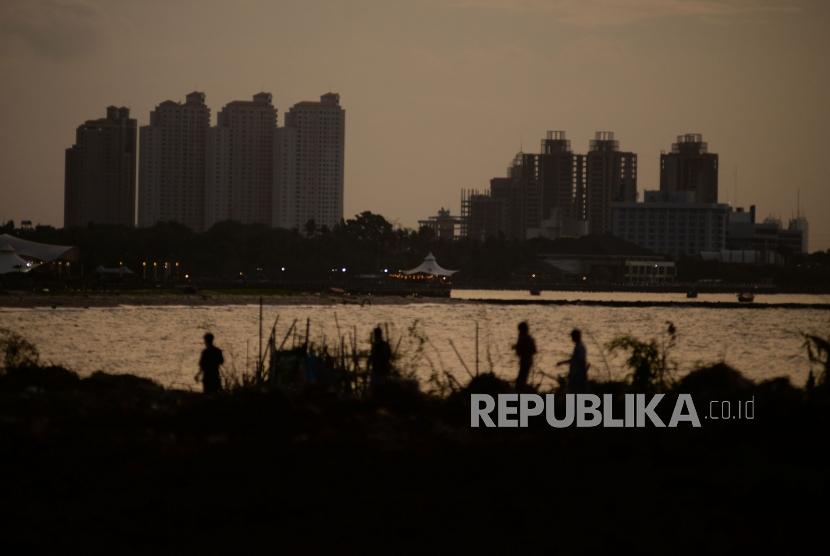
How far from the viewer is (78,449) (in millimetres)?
15234

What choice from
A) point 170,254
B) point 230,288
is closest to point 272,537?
point 230,288

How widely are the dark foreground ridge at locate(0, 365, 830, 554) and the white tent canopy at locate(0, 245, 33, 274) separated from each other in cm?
10497

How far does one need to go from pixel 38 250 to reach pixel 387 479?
12631 cm

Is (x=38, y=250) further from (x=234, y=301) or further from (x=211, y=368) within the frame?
(x=211, y=368)

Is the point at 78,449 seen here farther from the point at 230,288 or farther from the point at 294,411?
the point at 230,288

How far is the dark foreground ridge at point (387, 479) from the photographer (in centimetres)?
1217

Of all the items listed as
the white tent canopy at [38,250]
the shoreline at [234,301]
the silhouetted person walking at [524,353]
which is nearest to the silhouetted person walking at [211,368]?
the silhouetted person walking at [524,353]

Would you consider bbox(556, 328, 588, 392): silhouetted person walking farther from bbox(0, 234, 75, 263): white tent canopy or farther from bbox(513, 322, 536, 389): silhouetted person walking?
bbox(0, 234, 75, 263): white tent canopy

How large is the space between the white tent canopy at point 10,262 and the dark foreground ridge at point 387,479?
105 m

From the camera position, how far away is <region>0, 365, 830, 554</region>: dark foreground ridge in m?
12.2

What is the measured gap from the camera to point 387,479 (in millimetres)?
14234

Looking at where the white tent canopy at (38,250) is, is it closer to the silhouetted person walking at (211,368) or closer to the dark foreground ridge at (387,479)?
the silhouetted person walking at (211,368)

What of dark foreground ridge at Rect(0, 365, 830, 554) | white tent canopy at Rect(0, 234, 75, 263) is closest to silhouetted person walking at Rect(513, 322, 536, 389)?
dark foreground ridge at Rect(0, 365, 830, 554)

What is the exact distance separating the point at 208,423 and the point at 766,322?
83.8 metres
